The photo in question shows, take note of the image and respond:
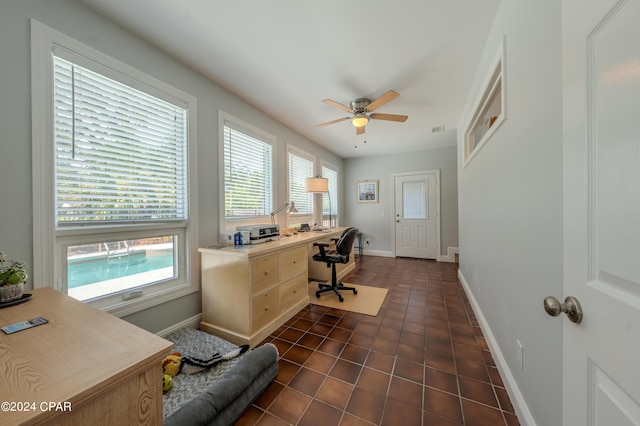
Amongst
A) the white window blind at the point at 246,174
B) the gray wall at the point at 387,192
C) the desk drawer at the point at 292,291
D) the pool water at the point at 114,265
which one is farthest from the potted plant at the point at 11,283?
the gray wall at the point at 387,192

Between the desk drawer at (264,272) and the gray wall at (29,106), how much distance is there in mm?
707

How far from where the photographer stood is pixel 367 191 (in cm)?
559

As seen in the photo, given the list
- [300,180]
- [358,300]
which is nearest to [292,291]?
[358,300]

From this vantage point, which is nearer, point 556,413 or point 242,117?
point 556,413

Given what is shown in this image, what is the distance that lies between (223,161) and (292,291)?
1630mm

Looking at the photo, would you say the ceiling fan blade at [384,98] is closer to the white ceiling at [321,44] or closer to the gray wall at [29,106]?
the white ceiling at [321,44]

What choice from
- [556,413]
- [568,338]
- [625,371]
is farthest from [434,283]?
[625,371]

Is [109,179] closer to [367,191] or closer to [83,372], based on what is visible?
[83,372]

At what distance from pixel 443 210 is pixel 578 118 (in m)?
4.77

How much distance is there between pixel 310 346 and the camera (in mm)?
1911

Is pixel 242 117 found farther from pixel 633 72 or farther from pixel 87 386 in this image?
pixel 633 72

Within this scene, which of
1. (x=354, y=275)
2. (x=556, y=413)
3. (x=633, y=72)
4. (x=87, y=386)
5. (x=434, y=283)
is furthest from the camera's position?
(x=354, y=275)

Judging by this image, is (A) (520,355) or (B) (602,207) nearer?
(B) (602,207)

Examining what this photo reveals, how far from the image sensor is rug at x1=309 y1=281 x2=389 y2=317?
259cm
